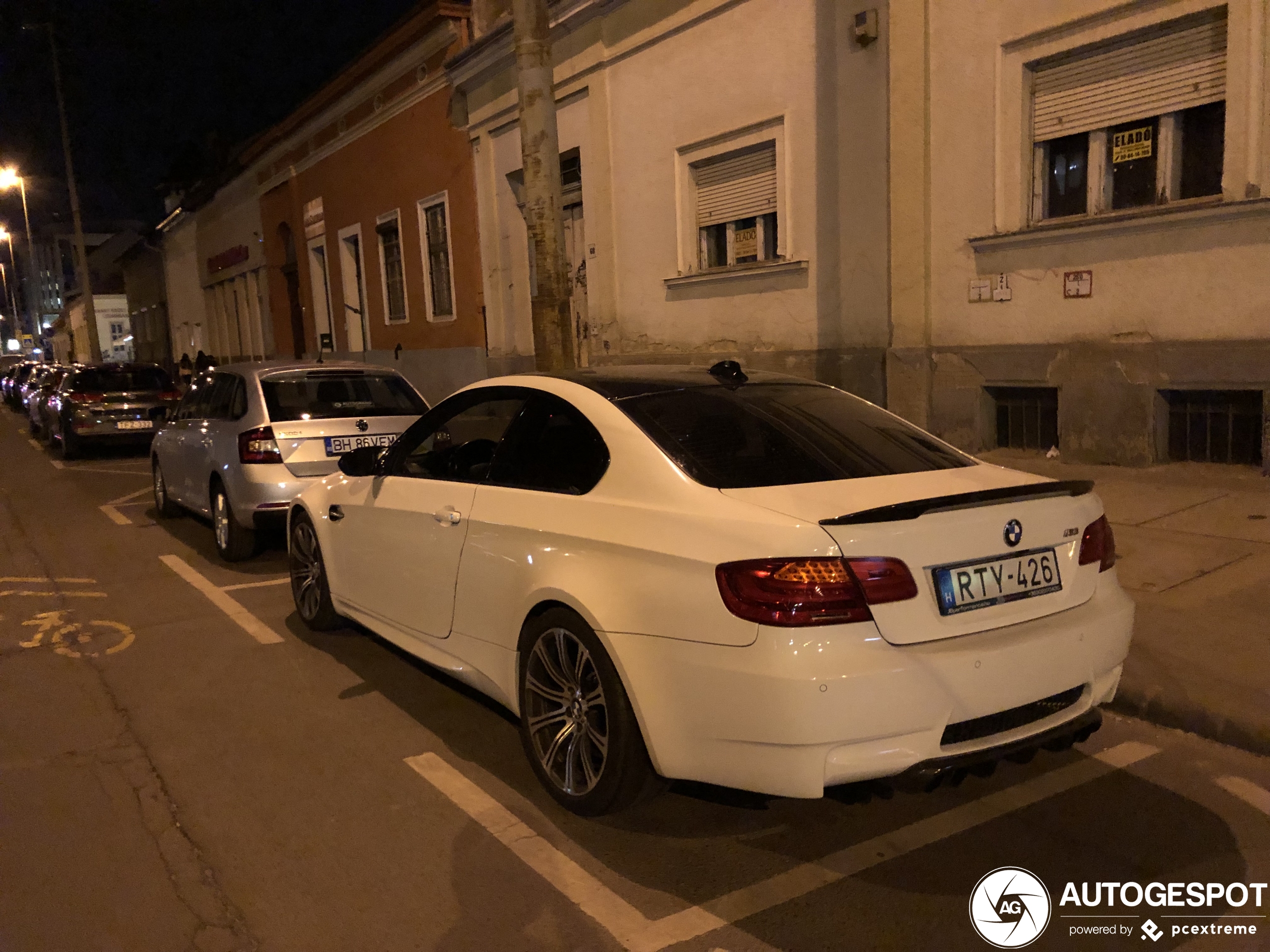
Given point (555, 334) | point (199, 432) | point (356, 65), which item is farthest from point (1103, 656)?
point (356, 65)

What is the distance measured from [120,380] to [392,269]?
21.3 feet

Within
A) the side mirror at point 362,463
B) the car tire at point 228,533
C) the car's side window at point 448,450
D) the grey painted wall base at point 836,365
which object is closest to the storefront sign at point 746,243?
the grey painted wall base at point 836,365

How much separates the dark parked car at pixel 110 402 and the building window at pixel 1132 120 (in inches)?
525

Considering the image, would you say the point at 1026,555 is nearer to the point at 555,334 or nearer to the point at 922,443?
the point at 922,443

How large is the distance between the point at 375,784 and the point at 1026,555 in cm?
260

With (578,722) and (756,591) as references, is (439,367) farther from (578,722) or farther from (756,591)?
(756,591)

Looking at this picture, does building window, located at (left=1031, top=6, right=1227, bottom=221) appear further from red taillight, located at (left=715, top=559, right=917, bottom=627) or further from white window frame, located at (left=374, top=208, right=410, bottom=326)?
white window frame, located at (left=374, top=208, right=410, bottom=326)

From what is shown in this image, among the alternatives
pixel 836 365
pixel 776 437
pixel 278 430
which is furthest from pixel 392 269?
pixel 776 437

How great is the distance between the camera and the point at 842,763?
286 centimetres

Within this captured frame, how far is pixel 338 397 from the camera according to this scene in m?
7.82

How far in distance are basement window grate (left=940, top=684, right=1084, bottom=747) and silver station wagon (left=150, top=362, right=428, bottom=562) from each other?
5420 millimetres

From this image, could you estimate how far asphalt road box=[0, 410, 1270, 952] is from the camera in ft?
9.67

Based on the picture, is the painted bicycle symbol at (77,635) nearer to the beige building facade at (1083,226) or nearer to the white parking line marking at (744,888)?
the white parking line marking at (744,888)

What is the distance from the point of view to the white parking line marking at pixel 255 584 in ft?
23.6
